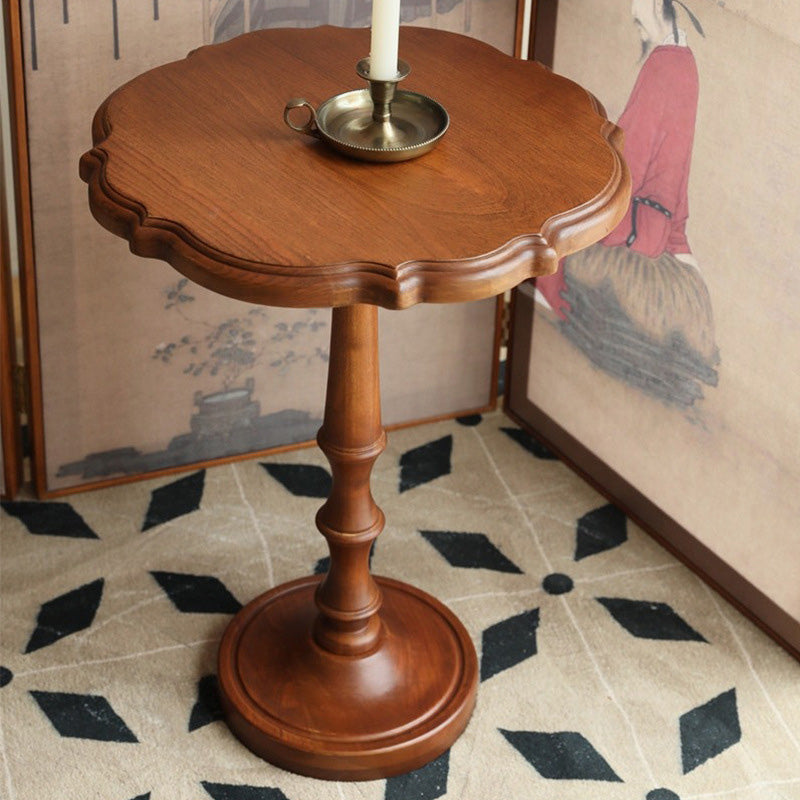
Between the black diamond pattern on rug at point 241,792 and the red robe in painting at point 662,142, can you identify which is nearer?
the black diamond pattern on rug at point 241,792

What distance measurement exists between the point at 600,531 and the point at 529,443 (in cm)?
33

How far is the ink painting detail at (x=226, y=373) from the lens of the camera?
2645 millimetres

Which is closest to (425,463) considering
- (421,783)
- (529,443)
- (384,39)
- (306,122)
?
(529,443)

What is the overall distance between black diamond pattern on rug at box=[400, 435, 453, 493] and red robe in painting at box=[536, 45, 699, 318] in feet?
2.17

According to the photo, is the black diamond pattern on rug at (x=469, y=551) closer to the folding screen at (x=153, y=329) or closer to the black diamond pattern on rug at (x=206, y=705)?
the folding screen at (x=153, y=329)

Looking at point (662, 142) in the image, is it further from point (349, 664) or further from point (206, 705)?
point (206, 705)

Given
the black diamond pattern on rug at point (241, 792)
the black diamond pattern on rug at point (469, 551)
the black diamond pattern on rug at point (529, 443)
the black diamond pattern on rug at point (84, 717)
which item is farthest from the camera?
the black diamond pattern on rug at point (529, 443)

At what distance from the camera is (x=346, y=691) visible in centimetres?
215

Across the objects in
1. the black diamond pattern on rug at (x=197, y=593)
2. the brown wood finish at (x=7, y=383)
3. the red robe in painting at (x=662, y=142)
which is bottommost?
the black diamond pattern on rug at (x=197, y=593)

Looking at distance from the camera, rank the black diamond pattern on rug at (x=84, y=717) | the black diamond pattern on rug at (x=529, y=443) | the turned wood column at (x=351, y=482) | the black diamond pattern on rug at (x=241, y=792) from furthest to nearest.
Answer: the black diamond pattern on rug at (x=529, y=443) → the black diamond pattern on rug at (x=84, y=717) → the black diamond pattern on rug at (x=241, y=792) → the turned wood column at (x=351, y=482)

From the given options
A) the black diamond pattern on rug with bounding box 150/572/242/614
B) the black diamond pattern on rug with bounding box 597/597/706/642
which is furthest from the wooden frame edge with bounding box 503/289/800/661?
the black diamond pattern on rug with bounding box 150/572/242/614

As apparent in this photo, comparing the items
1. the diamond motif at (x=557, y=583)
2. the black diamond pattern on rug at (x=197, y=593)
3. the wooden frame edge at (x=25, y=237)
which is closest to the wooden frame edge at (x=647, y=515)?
the diamond motif at (x=557, y=583)

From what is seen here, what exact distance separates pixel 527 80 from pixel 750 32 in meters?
0.39

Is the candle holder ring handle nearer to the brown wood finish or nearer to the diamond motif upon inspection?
the brown wood finish
